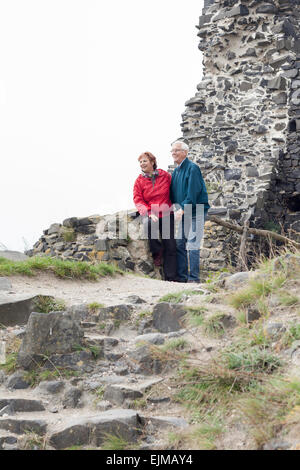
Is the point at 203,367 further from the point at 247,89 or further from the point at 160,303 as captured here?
the point at 247,89

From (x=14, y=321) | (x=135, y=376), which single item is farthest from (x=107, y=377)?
(x=14, y=321)

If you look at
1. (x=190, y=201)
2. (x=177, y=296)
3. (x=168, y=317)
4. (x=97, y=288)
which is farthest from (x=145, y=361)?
(x=190, y=201)

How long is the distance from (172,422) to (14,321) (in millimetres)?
2420

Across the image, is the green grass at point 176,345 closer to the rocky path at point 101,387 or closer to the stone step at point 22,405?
the rocky path at point 101,387

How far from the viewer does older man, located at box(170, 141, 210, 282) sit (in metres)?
8.26

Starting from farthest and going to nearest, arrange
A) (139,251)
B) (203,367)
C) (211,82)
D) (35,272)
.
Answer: (211,82) → (139,251) → (35,272) → (203,367)

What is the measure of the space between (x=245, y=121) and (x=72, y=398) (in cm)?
932

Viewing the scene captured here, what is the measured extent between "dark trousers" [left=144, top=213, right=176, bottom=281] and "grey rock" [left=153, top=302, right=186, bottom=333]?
325cm

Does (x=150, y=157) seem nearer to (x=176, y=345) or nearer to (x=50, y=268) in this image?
(x=50, y=268)

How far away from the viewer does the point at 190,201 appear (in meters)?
8.27

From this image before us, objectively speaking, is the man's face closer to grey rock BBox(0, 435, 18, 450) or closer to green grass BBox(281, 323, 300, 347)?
green grass BBox(281, 323, 300, 347)

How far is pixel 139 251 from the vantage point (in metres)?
10.1

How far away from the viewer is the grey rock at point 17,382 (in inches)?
193

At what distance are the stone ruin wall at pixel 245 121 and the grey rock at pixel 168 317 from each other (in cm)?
593
